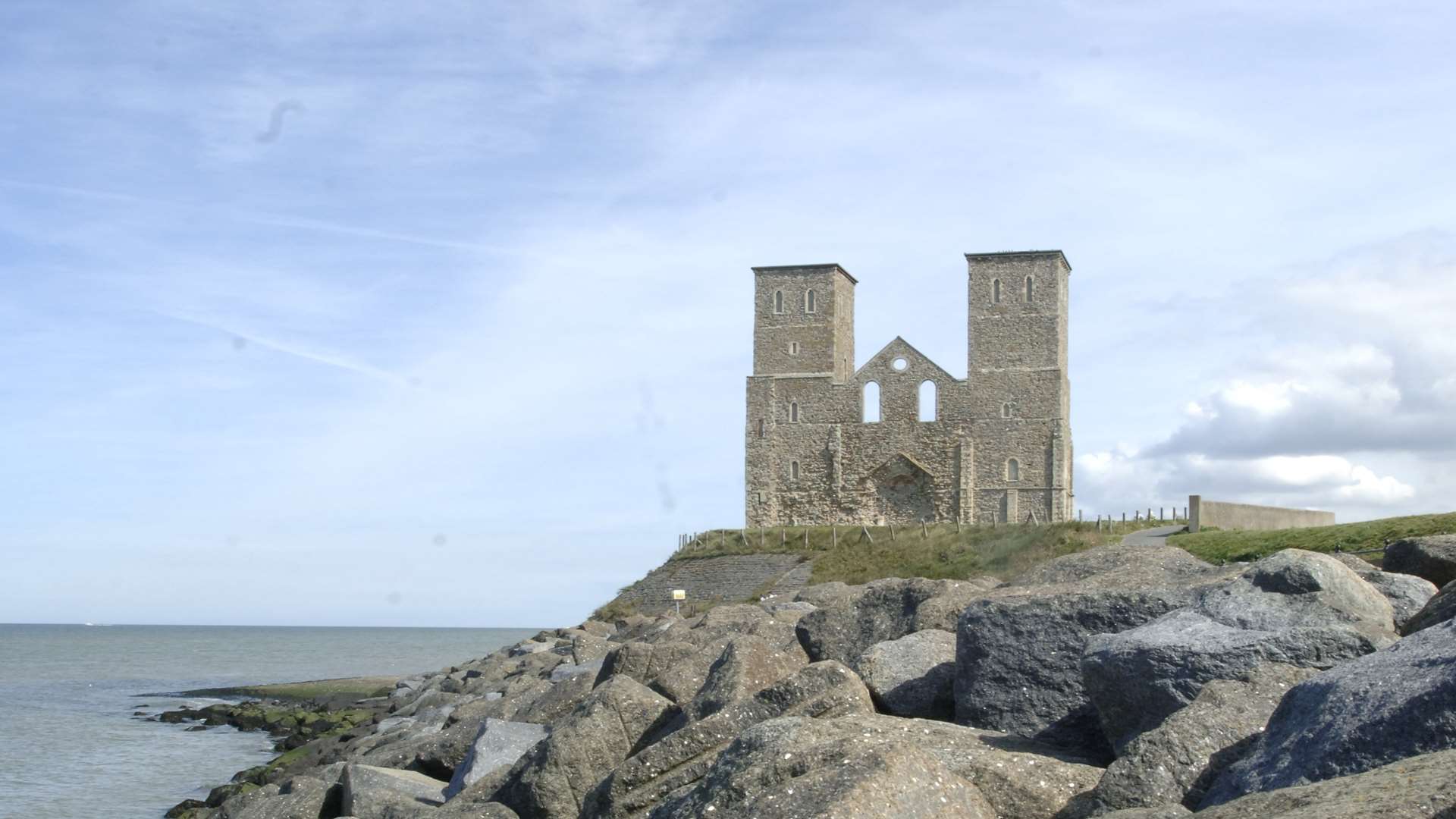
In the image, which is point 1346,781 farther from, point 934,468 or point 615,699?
point 934,468

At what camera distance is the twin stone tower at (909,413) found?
182 feet

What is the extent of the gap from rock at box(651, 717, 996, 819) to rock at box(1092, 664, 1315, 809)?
2.15 feet

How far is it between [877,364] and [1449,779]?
176 ft

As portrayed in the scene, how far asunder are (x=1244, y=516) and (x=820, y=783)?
33.9 m

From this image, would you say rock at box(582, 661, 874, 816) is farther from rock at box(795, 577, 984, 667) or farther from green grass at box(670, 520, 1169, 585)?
green grass at box(670, 520, 1169, 585)

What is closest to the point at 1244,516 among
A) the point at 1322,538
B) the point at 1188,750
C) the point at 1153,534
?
the point at 1153,534

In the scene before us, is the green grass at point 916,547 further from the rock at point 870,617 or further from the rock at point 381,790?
the rock at point 381,790

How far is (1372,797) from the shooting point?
193 inches

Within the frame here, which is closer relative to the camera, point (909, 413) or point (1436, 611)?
point (1436, 611)

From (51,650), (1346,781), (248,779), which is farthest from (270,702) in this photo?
(51,650)

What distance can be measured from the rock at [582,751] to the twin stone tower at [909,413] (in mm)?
45818

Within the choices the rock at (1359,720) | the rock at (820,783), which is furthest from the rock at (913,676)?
the rock at (1359,720)

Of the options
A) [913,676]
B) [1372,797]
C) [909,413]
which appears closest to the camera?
[1372,797]

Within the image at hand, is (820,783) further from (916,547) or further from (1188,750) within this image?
(916,547)
